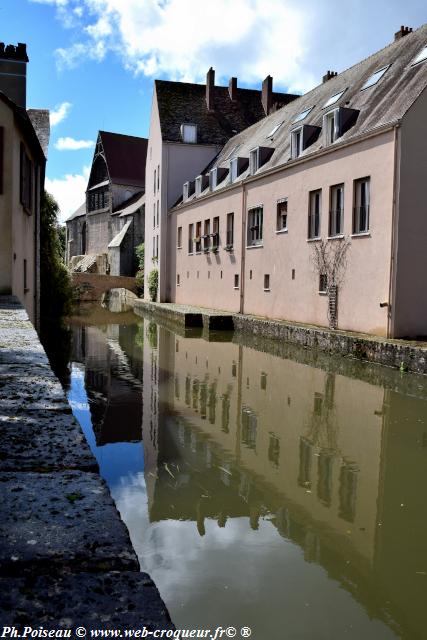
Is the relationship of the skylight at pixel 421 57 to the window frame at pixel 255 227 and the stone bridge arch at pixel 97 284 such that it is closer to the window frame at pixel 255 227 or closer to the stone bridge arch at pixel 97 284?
the window frame at pixel 255 227

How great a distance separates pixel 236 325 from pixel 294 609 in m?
18.3

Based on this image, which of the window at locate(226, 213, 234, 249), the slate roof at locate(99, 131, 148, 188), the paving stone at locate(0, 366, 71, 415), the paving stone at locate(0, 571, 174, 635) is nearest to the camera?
the paving stone at locate(0, 571, 174, 635)

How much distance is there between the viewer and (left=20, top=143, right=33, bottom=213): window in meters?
14.7

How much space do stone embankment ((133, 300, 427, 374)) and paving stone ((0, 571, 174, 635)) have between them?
35.2ft

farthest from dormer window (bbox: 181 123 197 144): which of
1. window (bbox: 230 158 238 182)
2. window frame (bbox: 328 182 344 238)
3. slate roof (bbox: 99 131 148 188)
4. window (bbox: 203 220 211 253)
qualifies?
slate roof (bbox: 99 131 148 188)

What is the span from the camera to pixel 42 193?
68.6ft

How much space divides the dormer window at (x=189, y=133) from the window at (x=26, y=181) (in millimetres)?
19129

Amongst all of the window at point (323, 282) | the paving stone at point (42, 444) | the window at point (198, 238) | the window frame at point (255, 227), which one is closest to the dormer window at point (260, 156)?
the window frame at point (255, 227)

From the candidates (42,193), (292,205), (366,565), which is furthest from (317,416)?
(42,193)

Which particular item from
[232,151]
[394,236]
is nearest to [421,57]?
[394,236]

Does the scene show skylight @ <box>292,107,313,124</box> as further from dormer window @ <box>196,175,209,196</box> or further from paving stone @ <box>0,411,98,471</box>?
paving stone @ <box>0,411,98,471</box>

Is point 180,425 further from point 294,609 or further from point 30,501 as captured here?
point 30,501

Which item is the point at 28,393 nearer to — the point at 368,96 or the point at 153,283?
the point at 368,96

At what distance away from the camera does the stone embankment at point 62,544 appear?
5.82 ft
